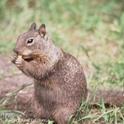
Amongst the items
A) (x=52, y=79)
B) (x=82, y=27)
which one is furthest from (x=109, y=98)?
(x=82, y=27)

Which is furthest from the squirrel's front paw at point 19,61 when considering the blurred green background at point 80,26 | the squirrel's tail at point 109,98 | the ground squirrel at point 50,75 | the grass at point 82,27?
the blurred green background at point 80,26

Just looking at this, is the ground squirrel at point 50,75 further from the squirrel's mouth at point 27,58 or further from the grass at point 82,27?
the grass at point 82,27

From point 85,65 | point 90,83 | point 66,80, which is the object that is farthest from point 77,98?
point 85,65

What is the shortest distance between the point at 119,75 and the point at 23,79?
135 centimetres

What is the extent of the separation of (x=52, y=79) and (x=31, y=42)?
482 millimetres

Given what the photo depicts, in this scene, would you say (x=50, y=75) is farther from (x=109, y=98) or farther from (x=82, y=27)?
(x=82, y=27)

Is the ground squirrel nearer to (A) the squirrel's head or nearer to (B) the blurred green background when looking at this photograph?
(A) the squirrel's head

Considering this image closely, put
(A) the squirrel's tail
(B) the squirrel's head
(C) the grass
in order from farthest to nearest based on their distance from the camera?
(C) the grass < (A) the squirrel's tail < (B) the squirrel's head

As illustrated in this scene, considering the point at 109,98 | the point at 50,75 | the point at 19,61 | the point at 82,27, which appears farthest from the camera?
the point at 82,27

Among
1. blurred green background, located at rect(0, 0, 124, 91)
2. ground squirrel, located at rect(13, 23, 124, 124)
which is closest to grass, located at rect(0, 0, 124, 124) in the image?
blurred green background, located at rect(0, 0, 124, 91)

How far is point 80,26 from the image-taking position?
36.3 feet

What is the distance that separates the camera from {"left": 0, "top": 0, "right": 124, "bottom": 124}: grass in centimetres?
922

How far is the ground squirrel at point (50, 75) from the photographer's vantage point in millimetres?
6798

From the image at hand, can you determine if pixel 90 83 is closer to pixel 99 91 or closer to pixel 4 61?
pixel 99 91
